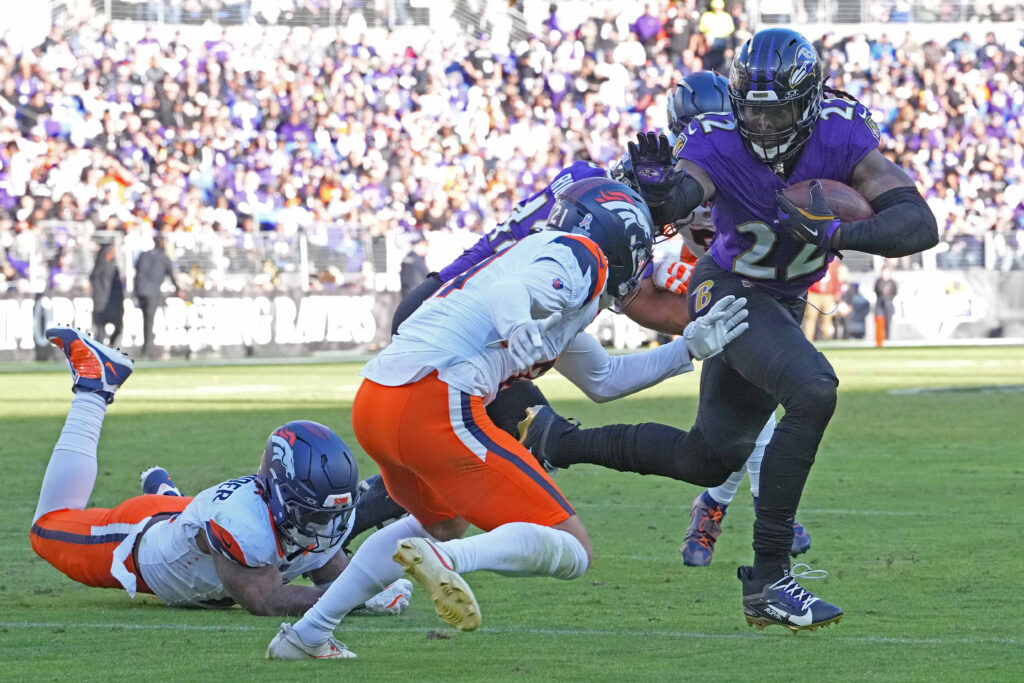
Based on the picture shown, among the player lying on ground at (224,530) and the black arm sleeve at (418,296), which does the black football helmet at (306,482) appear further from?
the black arm sleeve at (418,296)

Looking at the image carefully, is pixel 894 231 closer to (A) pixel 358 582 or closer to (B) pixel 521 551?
(B) pixel 521 551

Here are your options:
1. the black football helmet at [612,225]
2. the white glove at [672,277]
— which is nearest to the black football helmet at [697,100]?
the white glove at [672,277]

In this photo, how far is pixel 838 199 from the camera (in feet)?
18.3

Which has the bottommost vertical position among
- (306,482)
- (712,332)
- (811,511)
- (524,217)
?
(811,511)

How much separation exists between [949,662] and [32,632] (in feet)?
9.68

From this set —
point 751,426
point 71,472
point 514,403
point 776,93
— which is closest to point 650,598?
point 751,426

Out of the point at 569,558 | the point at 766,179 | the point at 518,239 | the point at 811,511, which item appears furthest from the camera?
the point at 811,511

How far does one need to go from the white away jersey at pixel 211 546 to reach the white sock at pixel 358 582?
0.63 metres

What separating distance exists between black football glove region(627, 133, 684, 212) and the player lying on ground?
1382mm

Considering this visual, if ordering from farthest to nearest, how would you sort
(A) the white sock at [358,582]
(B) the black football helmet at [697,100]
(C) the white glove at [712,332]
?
(B) the black football helmet at [697,100] < (C) the white glove at [712,332] < (A) the white sock at [358,582]

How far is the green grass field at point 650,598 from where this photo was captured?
15.2 feet

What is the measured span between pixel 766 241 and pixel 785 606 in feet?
4.75

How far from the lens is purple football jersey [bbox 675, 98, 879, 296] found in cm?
578

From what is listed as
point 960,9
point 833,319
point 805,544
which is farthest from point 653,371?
point 960,9
